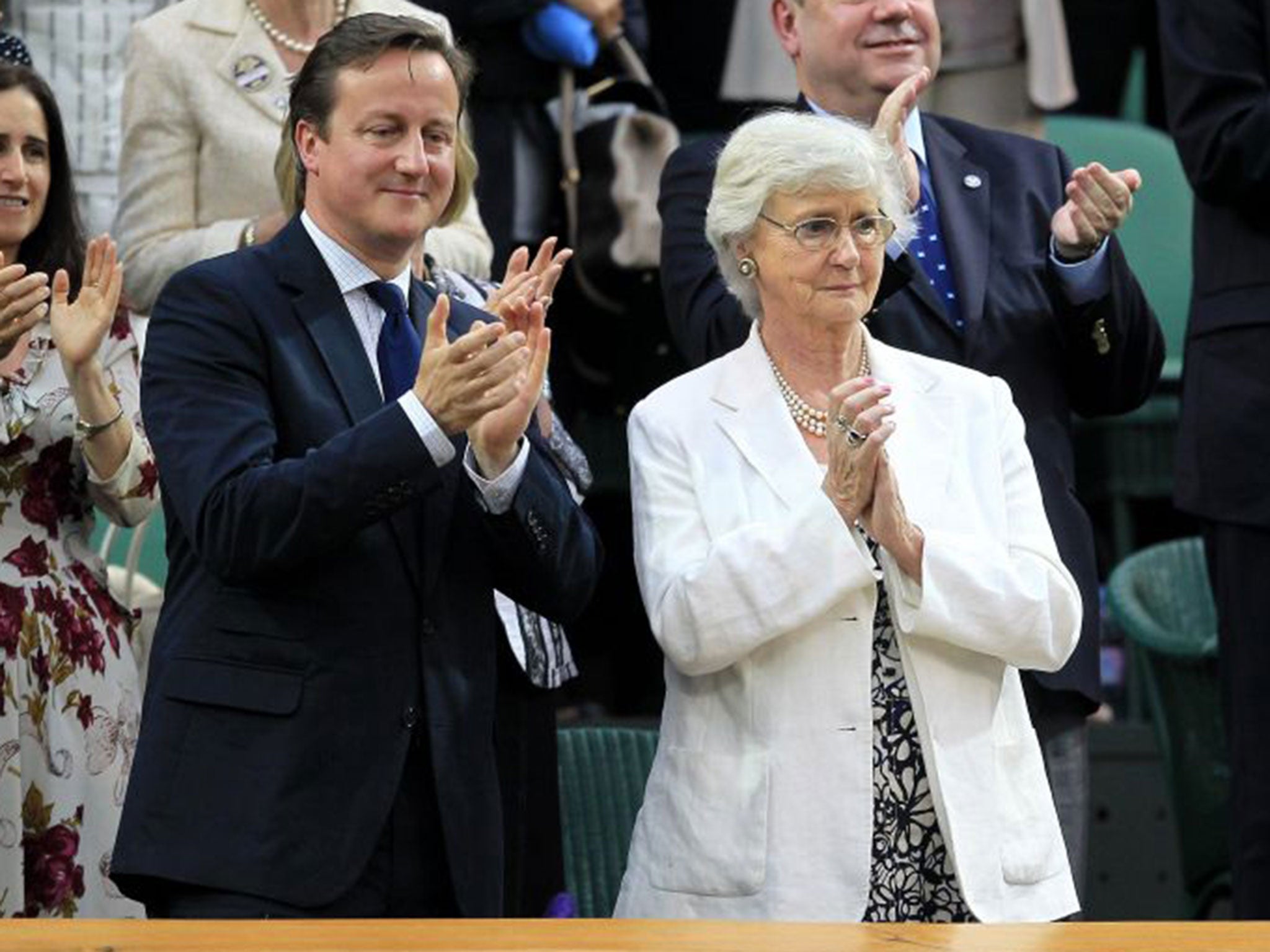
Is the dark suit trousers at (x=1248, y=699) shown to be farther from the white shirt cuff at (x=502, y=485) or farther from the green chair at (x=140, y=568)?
the green chair at (x=140, y=568)

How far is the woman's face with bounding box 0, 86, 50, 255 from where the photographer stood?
4672mm

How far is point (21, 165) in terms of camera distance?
469cm

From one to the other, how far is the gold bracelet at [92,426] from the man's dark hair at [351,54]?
0.55 metres

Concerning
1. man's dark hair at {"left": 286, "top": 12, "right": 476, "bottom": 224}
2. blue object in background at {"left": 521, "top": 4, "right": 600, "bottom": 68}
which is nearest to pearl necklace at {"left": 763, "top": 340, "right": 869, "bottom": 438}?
man's dark hair at {"left": 286, "top": 12, "right": 476, "bottom": 224}

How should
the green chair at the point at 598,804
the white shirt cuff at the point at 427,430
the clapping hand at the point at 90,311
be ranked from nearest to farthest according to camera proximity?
the white shirt cuff at the point at 427,430 → the clapping hand at the point at 90,311 → the green chair at the point at 598,804

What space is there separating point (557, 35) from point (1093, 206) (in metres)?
1.68

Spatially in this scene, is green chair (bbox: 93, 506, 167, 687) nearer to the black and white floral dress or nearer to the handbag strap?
the handbag strap

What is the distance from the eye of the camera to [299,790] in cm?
383

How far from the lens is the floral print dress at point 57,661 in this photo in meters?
4.49

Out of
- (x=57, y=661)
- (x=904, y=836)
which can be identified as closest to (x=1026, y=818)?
(x=904, y=836)

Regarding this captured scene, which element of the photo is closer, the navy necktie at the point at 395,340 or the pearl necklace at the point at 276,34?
the navy necktie at the point at 395,340

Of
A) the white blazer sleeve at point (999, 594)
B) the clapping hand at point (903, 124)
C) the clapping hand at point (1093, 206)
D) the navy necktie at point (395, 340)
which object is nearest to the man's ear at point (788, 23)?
the clapping hand at point (903, 124)

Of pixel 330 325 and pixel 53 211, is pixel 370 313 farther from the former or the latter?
pixel 53 211

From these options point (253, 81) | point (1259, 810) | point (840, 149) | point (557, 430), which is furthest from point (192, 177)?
point (1259, 810)
